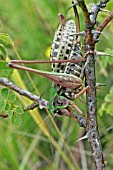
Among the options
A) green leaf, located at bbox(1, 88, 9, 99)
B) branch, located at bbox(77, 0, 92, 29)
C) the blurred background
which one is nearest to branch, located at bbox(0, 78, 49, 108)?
green leaf, located at bbox(1, 88, 9, 99)

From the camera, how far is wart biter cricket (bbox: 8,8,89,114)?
824 millimetres

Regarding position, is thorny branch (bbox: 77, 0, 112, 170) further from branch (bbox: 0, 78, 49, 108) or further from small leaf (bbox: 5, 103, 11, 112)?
Answer: small leaf (bbox: 5, 103, 11, 112)

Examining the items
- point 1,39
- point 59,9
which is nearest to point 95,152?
point 1,39

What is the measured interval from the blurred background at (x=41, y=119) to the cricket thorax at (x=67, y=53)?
585 millimetres

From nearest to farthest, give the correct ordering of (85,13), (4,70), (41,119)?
(85,13) < (4,70) < (41,119)

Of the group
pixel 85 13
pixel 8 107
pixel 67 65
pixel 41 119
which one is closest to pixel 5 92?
pixel 8 107

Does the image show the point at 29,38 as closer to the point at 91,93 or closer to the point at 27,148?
the point at 27,148

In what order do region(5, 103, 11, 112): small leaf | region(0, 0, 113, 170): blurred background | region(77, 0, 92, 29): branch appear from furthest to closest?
1. region(0, 0, 113, 170): blurred background
2. region(5, 103, 11, 112): small leaf
3. region(77, 0, 92, 29): branch

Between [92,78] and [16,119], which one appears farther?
[16,119]

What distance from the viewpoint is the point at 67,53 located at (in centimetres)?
88

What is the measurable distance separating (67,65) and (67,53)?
3 centimetres

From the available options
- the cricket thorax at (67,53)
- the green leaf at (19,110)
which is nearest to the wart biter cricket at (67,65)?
the cricket thorax at (67,53)

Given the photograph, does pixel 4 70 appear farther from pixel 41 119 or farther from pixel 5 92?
pixel 41 119

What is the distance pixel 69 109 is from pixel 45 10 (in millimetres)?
2081
